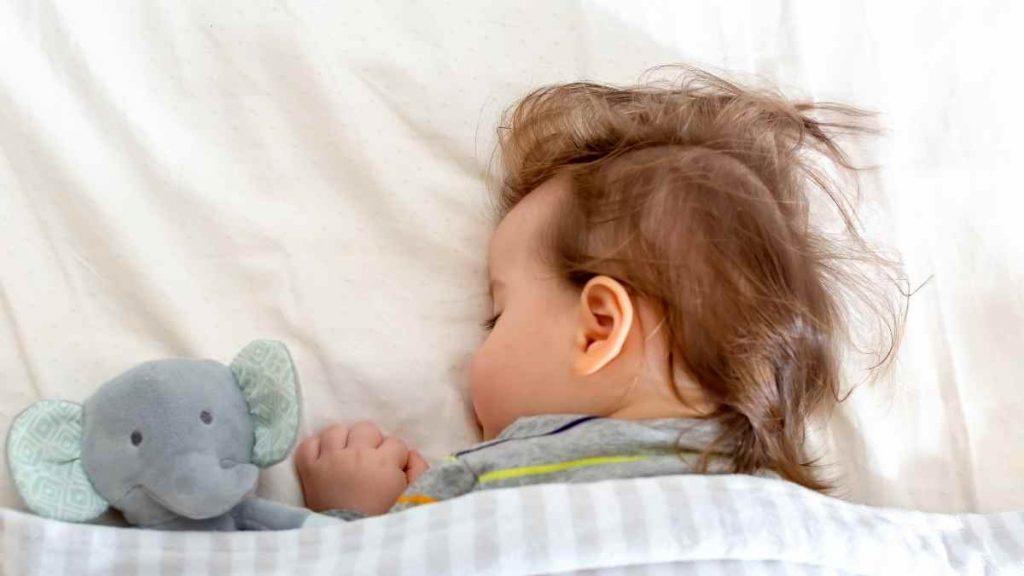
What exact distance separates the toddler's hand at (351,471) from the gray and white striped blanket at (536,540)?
0.44ft

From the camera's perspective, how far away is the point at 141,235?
1032mm

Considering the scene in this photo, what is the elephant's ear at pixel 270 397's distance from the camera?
0.88 metres

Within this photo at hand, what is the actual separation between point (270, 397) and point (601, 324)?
286 millimetres

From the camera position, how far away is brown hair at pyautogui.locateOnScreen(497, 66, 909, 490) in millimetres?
926

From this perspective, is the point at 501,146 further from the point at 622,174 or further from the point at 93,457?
the point at 93,457

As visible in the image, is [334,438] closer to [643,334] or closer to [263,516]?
[263,516]

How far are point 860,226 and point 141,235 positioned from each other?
0.74 m

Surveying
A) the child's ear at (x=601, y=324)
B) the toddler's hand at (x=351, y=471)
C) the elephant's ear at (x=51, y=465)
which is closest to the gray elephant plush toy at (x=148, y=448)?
the elephant's ear at (x=51, y=465)

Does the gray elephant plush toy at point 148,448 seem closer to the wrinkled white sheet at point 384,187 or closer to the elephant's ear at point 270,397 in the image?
the elephant's ear at point 270,397

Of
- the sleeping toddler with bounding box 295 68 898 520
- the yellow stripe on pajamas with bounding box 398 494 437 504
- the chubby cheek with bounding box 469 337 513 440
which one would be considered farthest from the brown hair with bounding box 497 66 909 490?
the yellow stripe on pajamas with bounding box 398 494 437 504

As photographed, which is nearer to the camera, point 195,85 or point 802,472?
point 802,472

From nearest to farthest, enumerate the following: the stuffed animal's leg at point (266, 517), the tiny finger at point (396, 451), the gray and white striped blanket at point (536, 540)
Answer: the gray and white striped blanket at point (536, 540) < the stuffed animal's leg at point (266, 517) < the tiny finger at point (396, 451)

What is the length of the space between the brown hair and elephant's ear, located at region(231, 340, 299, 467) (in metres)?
0.26

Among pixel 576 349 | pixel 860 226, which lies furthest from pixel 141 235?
pixel 860 226
